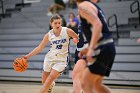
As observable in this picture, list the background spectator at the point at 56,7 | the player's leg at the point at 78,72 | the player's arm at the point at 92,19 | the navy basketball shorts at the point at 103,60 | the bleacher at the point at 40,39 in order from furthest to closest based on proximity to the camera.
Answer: the background spectator at the point at 56,7 < the bleacher at the point at 40,39 < the player's leg at the point at 78,72 < the navy basketball shorts at the point at 103,60 < the player's arm at the point at 92,19

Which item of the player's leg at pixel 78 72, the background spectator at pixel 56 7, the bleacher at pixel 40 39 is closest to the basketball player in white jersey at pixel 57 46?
the player's leg at pixel 78 72

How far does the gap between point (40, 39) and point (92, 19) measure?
Answer: 9.12 metres

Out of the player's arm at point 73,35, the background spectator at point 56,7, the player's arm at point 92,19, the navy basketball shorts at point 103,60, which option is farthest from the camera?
the background spectator at point 56,7

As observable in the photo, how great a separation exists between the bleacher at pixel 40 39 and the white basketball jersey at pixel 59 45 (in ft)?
13.6

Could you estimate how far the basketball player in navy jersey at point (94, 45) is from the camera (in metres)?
4.09

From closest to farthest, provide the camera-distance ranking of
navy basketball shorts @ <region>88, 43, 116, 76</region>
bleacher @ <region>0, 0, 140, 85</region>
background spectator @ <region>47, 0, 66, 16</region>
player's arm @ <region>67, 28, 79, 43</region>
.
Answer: navy basketball shorts @ <region>88, 43, 116, 76</region>, player's arm @ <region>67, 28, 79, 43</region>, bleacher @ <region>0, 0, 140, 85</region>, background spectator @ <region>47, 0, 66, 16</region>

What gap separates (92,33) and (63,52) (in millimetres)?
2553

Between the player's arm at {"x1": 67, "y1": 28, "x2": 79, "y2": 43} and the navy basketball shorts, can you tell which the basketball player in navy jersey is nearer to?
the navy basketball shorts

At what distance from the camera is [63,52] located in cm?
664

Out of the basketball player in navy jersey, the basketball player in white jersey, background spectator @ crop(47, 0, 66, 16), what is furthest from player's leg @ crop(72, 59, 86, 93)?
background spectator @ crop(47, 0, 66, 16)

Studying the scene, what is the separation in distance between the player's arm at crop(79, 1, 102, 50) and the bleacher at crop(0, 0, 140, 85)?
248 inches

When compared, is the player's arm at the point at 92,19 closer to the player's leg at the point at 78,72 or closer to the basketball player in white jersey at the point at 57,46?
the player's leg at the point at 78,72

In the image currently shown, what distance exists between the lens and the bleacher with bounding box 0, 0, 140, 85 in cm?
1055

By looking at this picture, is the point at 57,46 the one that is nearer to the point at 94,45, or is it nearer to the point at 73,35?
the point at 73,35
